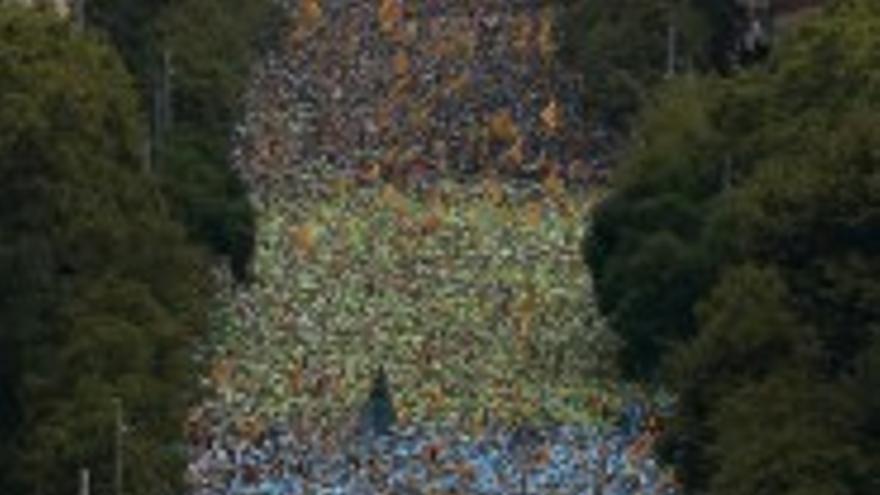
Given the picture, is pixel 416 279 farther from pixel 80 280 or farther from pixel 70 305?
pixel 70 305

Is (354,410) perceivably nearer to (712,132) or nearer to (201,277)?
(201,277)

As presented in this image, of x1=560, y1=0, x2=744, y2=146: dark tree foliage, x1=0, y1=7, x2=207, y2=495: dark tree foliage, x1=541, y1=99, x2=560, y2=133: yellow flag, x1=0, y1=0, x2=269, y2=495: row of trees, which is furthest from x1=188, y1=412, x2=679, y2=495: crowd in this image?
x1=541, y1=99, x2=560, y2=133: yellow flag

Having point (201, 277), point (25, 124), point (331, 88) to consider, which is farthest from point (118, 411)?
point (331, 88)

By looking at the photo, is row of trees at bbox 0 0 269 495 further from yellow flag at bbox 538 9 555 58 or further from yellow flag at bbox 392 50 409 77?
yellow flag at bbox 538 9 555 58

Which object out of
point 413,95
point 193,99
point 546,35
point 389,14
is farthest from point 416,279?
point 389,14

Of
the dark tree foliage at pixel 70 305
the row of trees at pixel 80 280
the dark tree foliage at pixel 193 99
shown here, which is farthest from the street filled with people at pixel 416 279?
the dark tree foliage at pixel 70 305

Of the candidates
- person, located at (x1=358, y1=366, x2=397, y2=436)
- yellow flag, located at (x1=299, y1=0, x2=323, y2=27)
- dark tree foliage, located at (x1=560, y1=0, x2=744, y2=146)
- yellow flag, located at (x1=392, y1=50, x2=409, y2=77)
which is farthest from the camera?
yellow flag, located at (x1=299, y1=0, x2=323, y2=27)
